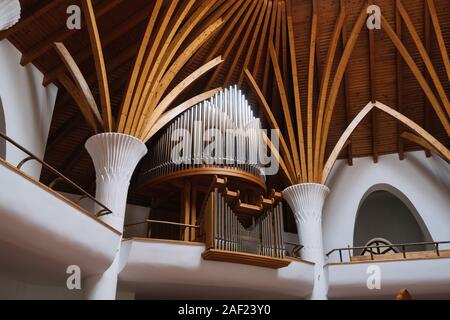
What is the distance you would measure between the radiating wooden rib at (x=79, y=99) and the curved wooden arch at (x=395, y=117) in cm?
799

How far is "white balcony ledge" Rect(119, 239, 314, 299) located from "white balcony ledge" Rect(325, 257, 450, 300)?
0.95 metres

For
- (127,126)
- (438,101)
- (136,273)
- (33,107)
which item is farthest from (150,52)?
(438,101)

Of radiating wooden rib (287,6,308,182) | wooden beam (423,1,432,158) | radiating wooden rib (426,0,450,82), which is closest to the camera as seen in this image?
radiating wooden rib (426,0,450,82)

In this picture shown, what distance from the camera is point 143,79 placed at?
1239 cm

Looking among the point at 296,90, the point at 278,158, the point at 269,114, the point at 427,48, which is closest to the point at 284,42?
the point at 296,90

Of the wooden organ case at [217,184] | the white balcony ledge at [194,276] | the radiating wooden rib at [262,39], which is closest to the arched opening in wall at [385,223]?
the radiating wooden rib at [262,39]

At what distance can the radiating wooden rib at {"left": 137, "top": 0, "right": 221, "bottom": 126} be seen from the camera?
12.7m

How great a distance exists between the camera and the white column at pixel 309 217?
14673 millimetres

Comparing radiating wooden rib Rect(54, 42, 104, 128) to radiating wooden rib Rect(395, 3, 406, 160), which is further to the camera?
radiating wooden rib Rect(395, 3, 406, 160)

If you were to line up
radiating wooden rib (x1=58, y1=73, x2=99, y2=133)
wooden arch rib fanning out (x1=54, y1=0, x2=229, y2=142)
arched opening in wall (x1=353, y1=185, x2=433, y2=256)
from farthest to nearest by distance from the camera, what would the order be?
arched opening in wall (x1=353, y1=185, x2=433, y2=256) → radiating wooden rib (x1=58, y1=73, x2=99, y2=133) → wooden arch rib fanning out (x1=54, y1=0, x2=229, y2=142)

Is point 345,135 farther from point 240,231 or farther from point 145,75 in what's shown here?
point 145,75

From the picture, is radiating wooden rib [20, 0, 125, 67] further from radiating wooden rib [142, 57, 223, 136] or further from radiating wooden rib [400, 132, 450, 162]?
radiating wooden rib [400, 132, 450, 162]

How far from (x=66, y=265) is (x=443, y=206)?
13157 mm

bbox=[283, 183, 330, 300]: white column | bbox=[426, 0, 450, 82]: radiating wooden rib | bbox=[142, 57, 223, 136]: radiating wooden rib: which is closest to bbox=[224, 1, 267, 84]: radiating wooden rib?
bbox=[142, 57, 223, 136]: radiating wooden rib
